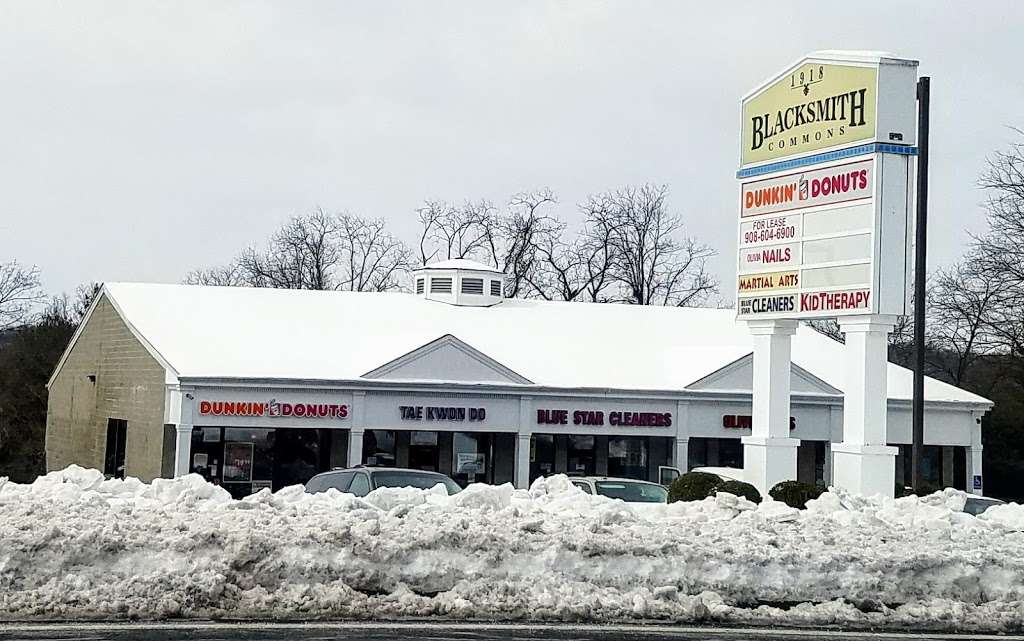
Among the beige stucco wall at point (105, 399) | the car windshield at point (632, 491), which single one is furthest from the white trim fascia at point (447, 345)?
the car windshield at point (632, 491)

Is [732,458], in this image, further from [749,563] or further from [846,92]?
[749,563]

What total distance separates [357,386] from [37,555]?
22837mm

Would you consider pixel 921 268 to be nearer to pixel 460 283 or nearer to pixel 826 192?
pixel 826 192

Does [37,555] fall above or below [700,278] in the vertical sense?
below

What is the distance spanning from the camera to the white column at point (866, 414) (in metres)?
19.2

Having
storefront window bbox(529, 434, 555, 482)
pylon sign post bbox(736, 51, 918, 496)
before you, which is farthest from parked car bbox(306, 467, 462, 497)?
storefront window bbox(529, 434, 555, 482)

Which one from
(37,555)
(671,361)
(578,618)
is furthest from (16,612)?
(671,361)

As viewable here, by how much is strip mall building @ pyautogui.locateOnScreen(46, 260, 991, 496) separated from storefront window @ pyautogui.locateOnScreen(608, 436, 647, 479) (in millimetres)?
65

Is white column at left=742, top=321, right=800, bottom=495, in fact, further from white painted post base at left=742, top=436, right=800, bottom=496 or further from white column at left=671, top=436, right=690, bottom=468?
white column at left=671, top=436, right=690, bottom=468

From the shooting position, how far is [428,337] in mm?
37812

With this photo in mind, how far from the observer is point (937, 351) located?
67.5 meters

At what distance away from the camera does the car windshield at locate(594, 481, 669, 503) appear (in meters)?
20.8

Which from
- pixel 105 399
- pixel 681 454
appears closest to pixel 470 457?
pixel 681 454

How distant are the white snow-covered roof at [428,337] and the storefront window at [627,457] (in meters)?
2.23
